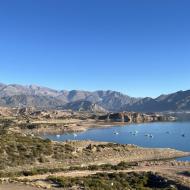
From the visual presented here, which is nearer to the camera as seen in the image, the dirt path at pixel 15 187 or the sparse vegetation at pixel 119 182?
the dirt path at pixel 15 187

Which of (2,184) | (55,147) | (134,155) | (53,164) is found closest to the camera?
(2,184)

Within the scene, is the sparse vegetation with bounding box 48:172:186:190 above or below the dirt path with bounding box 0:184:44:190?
below

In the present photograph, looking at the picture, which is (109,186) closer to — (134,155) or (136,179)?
(136,179)

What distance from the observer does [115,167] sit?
59500 millimetres

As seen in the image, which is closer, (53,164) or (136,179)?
(136,179)

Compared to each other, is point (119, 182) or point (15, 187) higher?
point (15, 187)

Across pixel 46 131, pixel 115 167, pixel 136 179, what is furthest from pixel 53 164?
pixel 46 131

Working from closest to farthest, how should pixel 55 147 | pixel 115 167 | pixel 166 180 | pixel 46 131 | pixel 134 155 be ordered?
pixel 166 180 < pixel 115 167 < pixel 55 147 < pixel 134 155 < pixel 46 131

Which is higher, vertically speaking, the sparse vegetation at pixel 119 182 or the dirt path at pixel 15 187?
the dirt path at pixel 15 187

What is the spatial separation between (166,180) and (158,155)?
1591 inches

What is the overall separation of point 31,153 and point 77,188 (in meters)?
30.0

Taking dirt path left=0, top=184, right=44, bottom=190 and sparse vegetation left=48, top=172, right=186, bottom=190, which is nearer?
dirt path left=0, top=184, right=44, bottom=190

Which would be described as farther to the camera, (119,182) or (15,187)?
(119,182)

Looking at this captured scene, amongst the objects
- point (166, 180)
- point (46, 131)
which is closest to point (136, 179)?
point (166, 180)
